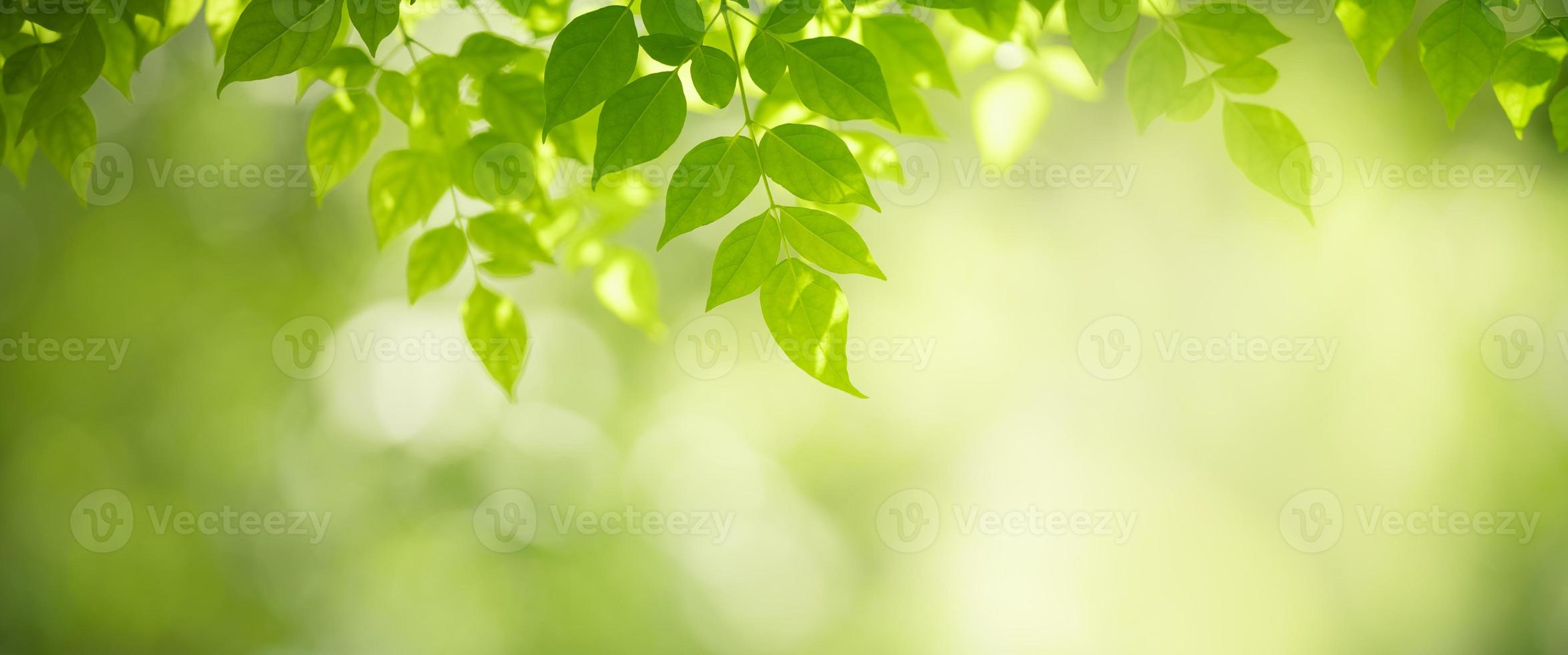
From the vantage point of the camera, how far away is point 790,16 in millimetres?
332

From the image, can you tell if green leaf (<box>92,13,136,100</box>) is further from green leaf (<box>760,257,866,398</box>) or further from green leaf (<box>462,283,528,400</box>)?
green leaf (<box>760,257,866,398</box>)

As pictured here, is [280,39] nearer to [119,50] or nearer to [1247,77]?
[119,50]

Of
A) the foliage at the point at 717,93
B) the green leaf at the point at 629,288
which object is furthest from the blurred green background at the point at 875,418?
the foliage at the point at 717,93

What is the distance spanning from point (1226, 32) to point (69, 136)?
0.62 m

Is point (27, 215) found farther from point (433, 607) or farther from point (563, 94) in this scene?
point (563, 94)

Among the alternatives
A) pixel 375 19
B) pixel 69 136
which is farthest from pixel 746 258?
pixel 69 136

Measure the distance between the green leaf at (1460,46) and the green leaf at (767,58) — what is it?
0.30 metres

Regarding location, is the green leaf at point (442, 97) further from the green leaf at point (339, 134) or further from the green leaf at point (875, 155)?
the green leaf at point (875, 155)

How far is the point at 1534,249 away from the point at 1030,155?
99 centimetres

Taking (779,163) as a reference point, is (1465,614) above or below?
below

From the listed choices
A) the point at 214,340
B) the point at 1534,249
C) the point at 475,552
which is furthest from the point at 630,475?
the point at 1534,249

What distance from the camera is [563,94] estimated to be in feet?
0.97

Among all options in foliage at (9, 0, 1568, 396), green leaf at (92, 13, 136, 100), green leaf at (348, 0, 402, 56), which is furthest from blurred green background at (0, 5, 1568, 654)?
green leaf at (348, 0, 402, 56)

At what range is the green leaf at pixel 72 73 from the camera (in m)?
0.35
